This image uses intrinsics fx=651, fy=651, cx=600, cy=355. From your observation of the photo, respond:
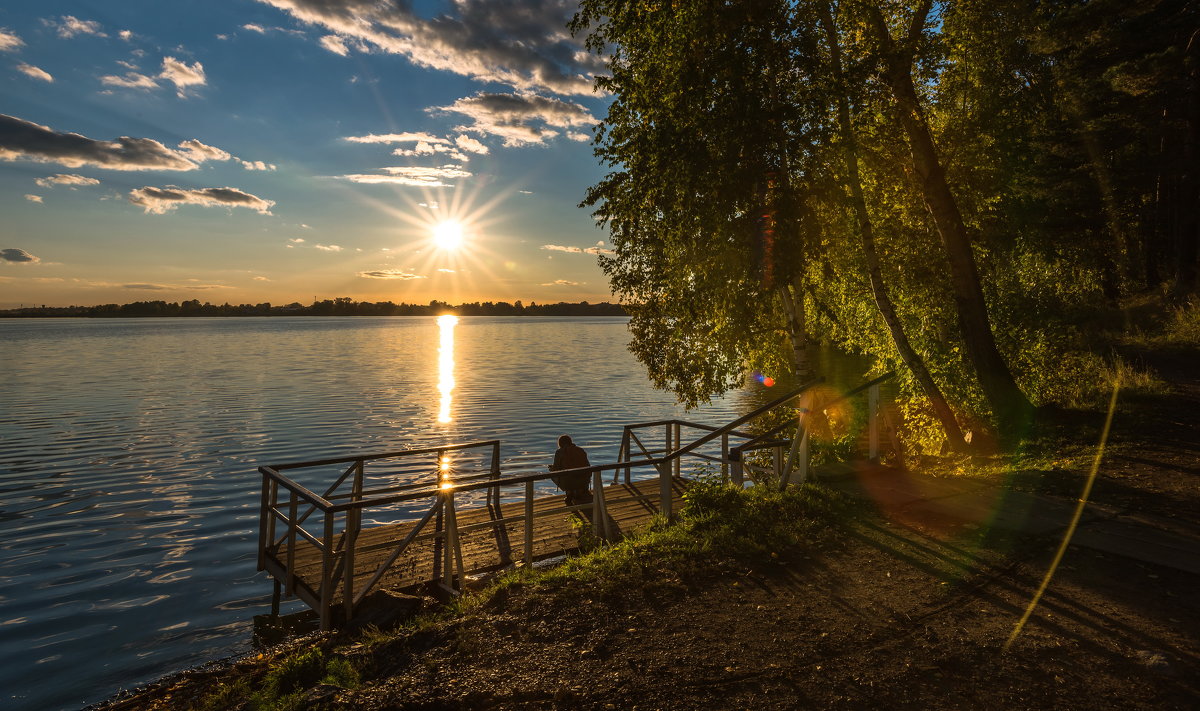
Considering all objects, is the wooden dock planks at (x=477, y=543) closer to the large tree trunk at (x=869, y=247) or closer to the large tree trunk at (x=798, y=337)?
the large tree trunk at (x=798, y=337)

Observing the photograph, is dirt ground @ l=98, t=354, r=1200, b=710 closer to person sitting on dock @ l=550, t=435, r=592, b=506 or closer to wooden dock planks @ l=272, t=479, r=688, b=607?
wooden dock planks @ l=272, t=479, r=688, b=607

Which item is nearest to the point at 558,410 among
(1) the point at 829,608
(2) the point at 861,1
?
(2) the point at 861,1

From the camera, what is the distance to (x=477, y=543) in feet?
36.1

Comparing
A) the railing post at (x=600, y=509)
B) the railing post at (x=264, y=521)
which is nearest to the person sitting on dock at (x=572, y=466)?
the railing post at (x=600, y=509)

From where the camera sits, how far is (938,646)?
508 cm

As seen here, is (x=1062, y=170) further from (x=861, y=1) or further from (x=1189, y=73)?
(x=861, y=1)

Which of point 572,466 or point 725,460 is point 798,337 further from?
point 572,466

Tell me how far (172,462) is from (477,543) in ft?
55.9

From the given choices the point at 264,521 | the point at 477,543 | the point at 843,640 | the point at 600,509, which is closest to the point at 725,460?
the point at 600,509

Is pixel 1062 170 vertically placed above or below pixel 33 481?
above

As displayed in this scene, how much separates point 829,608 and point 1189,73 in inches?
1340

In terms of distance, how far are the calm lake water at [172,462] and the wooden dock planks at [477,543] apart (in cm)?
206

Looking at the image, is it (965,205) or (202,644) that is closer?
(202,644)

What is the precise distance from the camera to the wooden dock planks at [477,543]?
968 centimetres
